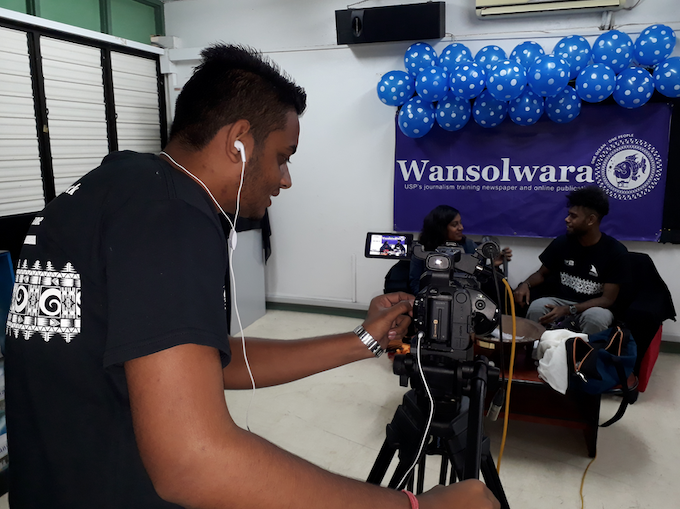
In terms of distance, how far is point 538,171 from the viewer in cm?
379

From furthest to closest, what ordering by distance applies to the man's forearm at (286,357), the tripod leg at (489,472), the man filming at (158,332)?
the tripod leg at (489,472) < the man's forearm at (286,357) < the man filming at (158,332)

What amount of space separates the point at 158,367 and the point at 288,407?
2515mm

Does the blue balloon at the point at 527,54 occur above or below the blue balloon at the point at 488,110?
above

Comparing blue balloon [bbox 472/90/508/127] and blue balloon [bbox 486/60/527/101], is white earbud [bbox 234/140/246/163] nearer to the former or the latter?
blue balloon [bbox 486/60/527/101]

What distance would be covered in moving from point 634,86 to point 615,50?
0.82 feet

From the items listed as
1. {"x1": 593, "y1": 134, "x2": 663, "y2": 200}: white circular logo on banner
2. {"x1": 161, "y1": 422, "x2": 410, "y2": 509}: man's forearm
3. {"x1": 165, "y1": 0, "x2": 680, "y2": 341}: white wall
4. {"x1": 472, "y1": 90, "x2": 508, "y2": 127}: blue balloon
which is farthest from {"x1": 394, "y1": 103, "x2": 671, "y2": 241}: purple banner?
{"x1": 161, "y1": 422, "x2": 410, "y2": 509}: man's forearm

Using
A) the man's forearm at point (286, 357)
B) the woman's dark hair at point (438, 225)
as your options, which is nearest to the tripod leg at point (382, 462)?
the man's forearm at point (286, 357)

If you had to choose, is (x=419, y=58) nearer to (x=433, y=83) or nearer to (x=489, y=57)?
(x=433, y=83)

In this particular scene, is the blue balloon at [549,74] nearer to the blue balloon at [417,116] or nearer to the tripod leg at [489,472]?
the blue balloon at [417,116]

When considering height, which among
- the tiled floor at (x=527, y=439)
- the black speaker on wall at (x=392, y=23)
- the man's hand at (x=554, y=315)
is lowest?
the tiled floor at (x=527, y=439)

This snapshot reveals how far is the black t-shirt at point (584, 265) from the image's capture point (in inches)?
125

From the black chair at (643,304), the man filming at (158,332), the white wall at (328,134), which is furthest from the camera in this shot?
the white wall at (328,134)

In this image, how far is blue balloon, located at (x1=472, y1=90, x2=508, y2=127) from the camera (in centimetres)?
341

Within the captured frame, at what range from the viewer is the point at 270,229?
15.1 feet
